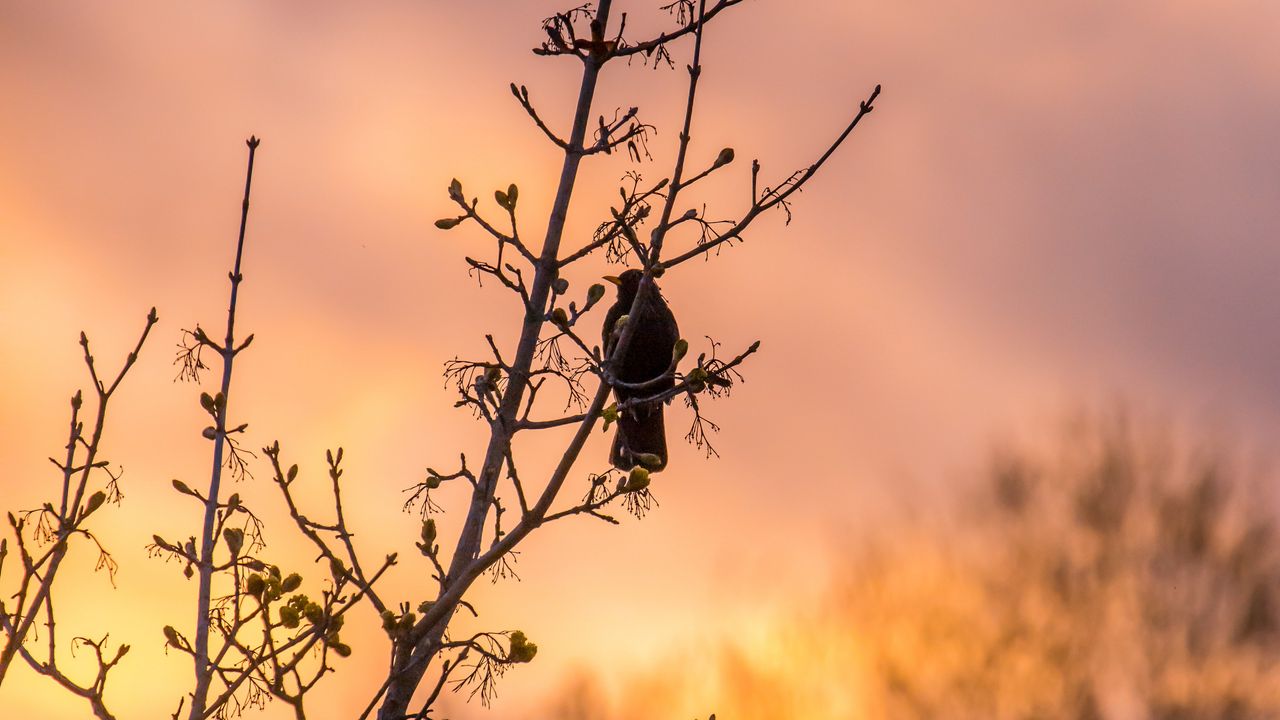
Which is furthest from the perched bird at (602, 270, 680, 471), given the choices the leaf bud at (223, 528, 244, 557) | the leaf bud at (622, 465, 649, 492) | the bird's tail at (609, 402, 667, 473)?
the leaf bud at (223, 528, 244, 557)

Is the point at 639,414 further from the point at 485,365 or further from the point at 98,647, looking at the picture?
the point at 98,647

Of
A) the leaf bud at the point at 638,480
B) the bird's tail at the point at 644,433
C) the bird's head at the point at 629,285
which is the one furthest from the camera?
the bird's head at the point at 629,285

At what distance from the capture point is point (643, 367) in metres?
5.15

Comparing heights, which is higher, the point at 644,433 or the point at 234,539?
the point at 644,433

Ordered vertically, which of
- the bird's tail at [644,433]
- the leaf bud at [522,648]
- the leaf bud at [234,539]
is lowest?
the leaf bud at [522,648]

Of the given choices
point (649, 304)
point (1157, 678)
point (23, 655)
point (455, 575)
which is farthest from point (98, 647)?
point (1157, 678)

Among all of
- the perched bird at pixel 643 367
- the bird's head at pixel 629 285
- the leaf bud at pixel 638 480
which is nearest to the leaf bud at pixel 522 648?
the leaf bud at pixel 638 480

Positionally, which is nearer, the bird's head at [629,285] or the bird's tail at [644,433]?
the bird's tail at [644,433]

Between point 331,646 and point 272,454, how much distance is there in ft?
1.84

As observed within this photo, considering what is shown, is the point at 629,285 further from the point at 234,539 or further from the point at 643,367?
the point at 234,539

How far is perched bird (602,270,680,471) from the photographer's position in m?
4.66

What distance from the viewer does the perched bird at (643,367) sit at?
4664 mm

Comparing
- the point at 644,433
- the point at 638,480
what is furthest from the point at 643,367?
the point at 638,480

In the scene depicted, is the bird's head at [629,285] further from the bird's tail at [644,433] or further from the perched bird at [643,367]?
the bird's tail at [644,433]
